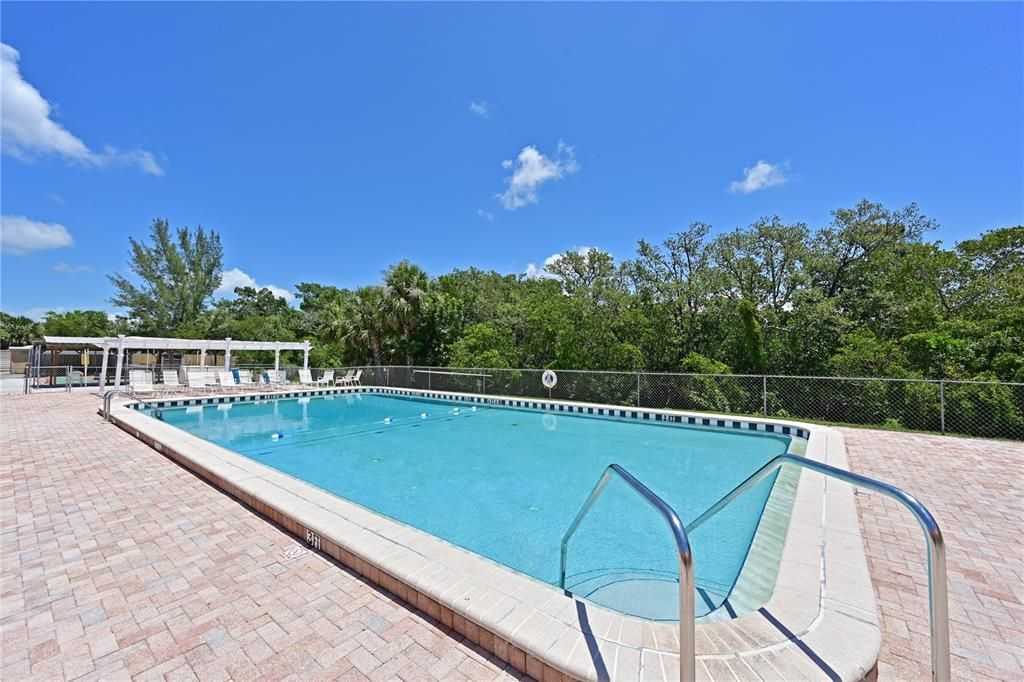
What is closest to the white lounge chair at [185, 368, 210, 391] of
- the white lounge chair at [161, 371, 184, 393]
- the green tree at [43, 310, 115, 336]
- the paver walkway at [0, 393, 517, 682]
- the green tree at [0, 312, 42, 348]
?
the white lounge chair at [161, 371, 184, 393]

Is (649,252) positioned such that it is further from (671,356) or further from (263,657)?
(263,657)

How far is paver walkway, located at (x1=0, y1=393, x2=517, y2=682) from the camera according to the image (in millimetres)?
1894

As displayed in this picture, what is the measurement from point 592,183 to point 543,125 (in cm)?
313

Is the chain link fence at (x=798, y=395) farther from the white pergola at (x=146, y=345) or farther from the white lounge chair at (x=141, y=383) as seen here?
the white lounge chair at (x=141, y=383)

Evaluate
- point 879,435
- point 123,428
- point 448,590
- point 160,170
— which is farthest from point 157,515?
point 160,170

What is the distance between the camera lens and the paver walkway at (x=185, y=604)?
6.21ft

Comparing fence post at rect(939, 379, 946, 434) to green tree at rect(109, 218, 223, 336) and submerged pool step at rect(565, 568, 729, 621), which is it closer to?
submerged pool step at rect(565, 568, 729, 621)

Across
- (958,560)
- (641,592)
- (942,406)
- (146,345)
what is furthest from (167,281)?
(942,406)

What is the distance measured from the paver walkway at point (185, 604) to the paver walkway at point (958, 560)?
212cm

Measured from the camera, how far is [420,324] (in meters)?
17.8

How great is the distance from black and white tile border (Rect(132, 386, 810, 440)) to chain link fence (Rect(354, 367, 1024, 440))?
0.79 m

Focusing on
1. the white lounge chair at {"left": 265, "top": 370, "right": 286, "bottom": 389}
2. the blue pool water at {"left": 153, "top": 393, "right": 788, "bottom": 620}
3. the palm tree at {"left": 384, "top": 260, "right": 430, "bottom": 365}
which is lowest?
the blue pool water at {"left": 153, "top": 393, "right": 788, "bottom": 620}

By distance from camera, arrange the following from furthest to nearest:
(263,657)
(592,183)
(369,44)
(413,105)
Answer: (592,183) → (413,105) → (369,44) → (263,657)

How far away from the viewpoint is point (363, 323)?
18.5 m
